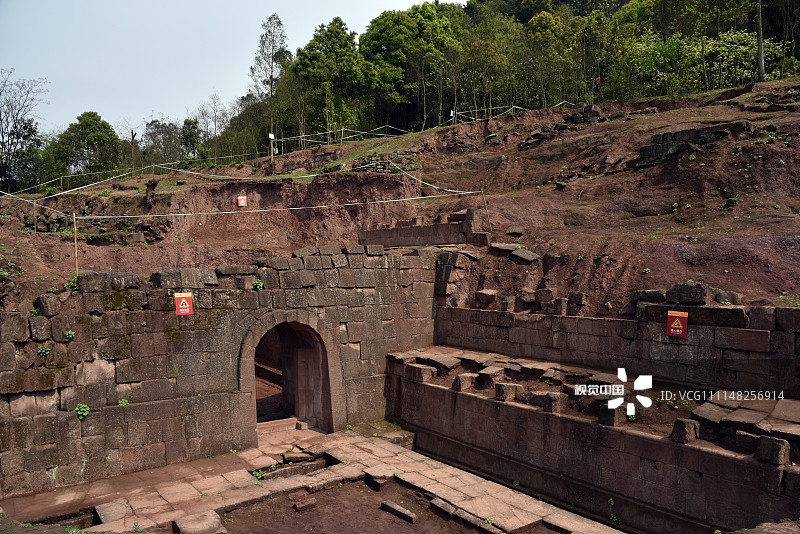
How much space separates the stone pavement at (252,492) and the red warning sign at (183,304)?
10.2ft

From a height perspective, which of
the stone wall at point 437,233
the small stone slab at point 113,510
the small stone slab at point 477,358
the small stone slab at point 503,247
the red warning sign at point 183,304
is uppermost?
the stone wall at point 437,233

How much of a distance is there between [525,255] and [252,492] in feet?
28.0

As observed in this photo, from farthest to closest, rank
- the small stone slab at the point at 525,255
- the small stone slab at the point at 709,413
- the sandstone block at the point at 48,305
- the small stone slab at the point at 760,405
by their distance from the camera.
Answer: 1. the small stone slab at the point at 525,255
2. the sandstone block at the point at 48,305
3. the small stone slab at the point at 760,405
4. the small stone slab at the point at 709,413

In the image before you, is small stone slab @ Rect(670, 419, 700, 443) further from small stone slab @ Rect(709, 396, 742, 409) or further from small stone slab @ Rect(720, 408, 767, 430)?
small stone slab @ Rect(709, 396, 742, 409)

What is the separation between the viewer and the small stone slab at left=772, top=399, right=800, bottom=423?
768 centimetres

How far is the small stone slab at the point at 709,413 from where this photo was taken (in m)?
8.05

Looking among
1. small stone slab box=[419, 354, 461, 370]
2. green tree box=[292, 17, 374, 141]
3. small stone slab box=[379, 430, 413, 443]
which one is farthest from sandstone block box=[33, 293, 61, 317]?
green tree box=[292, 17, 374, 141]

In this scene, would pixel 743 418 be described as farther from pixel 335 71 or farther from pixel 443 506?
pixel 335 71

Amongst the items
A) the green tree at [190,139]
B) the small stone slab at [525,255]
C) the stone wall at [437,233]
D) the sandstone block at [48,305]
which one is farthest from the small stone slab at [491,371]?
the green tree at [190,139]

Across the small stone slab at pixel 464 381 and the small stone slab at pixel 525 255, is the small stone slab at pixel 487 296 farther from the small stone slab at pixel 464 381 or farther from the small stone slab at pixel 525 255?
the small stone slab at pixel 464 381

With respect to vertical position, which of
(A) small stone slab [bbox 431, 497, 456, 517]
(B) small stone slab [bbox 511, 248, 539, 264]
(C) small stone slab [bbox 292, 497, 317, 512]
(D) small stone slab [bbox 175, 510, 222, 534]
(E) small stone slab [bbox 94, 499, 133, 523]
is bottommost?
(C) small stone slab [bbox 292, 497, 317, 512]

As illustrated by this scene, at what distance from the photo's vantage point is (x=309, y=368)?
14039mm

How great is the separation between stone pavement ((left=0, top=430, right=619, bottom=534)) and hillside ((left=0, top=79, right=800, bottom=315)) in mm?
4538

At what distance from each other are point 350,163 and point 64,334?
17.7 meters
